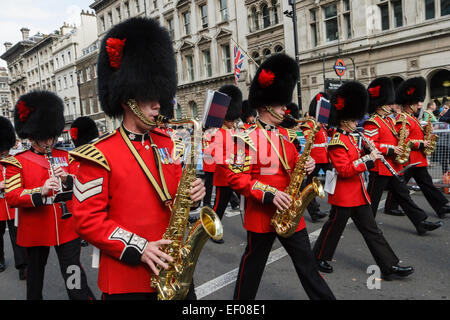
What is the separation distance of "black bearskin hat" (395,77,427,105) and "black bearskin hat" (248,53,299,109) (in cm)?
382

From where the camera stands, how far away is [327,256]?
15.5 ft

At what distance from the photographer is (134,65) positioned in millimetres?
2422

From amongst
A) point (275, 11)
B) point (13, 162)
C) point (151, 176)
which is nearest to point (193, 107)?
point (275, 11)

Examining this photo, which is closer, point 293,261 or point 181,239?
point 181,239

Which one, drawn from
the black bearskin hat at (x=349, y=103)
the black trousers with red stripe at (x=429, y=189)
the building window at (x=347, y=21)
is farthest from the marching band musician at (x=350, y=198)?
the building window at (x=347, y=21)

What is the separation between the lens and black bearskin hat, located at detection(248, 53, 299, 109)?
12.8ft

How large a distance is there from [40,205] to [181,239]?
2.13 meters

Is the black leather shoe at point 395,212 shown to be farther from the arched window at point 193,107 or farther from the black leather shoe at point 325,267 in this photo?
the arched window at point 193,107

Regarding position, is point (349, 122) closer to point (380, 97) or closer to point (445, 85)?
point (380, 97)

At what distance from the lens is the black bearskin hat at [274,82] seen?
3.91 m

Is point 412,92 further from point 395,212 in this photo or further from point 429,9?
point 429,9

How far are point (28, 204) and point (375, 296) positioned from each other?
3808 millimetres

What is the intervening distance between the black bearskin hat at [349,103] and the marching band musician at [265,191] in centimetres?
133

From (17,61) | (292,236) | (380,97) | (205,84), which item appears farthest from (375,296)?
(17,61)
